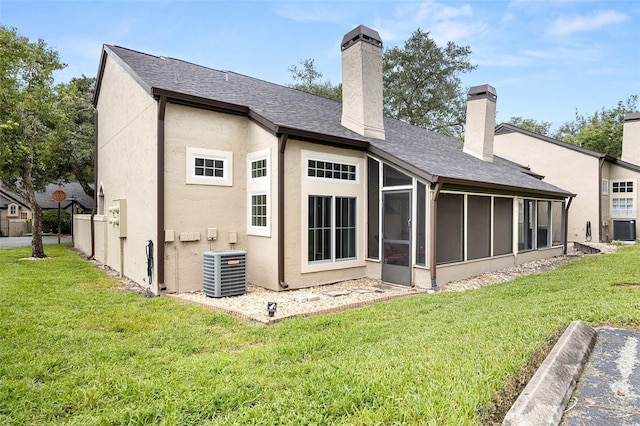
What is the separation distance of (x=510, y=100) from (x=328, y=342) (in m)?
31.2

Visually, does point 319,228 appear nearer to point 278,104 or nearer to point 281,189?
point 281,189

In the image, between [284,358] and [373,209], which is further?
[373,209]

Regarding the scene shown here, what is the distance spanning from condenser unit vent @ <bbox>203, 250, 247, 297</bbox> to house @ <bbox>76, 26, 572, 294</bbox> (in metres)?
0.66

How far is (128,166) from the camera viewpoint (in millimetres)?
9008

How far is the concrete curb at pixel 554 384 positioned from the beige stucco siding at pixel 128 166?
6809mm

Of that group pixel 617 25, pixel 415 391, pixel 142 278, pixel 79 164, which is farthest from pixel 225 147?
pixel 617 25

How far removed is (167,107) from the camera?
24.2 ft

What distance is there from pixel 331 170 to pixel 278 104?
2550mm

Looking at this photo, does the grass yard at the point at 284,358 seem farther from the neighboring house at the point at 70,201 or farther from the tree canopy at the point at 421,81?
the neighboring house at the point at 70,201

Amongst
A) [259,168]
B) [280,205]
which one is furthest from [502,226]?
[259,168]

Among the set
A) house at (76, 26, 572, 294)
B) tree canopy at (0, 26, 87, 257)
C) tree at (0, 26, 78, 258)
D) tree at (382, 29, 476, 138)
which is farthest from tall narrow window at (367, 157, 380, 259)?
tree at (382, 29, 476, 138)

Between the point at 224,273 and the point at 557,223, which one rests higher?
the point at 557,223

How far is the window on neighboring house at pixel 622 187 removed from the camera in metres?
18.4

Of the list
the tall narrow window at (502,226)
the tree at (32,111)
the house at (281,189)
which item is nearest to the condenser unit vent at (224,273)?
the house at (281,189)
